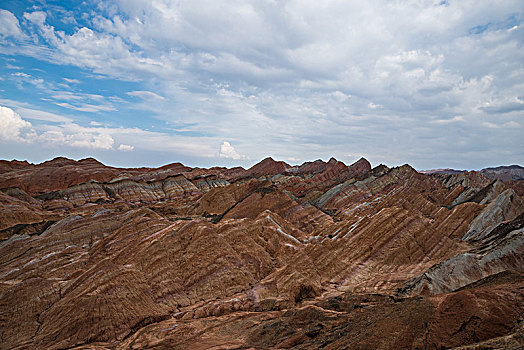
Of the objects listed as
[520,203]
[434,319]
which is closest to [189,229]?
[434,319]

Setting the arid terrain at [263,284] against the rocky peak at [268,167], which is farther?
the rocky peak at [268,167]

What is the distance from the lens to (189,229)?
32719 millimetres

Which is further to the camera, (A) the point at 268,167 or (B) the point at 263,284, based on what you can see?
(A) the point at 268,167

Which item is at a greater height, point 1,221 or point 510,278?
point 510,278

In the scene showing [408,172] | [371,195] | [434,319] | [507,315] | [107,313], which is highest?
[408,172]

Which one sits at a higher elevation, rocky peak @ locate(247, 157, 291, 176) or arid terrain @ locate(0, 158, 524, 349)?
rocky peak @ locate(247, 157, 291, 176)

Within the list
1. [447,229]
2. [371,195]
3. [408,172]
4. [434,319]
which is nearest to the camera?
[434,319]

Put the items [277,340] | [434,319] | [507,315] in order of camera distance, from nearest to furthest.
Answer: [507,315] < [434,319] < [277,340]

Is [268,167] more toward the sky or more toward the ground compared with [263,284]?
more toward the sky

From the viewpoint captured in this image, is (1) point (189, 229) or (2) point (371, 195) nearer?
(1) point (189, 229)

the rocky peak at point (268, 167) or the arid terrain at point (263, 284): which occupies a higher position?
the rocky peak at point (268, 167)

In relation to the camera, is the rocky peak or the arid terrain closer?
the arid terrain

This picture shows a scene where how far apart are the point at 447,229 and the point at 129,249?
45.8 meters

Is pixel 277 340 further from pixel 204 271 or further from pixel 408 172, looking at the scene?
pixel 408 172
